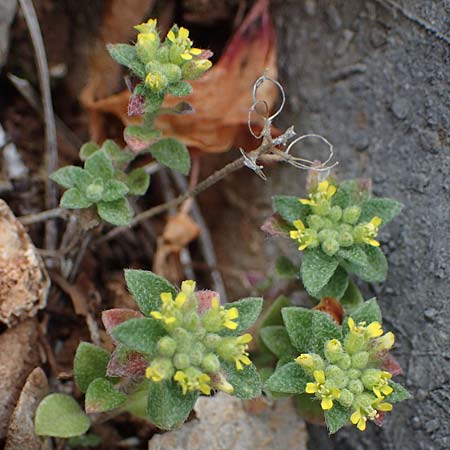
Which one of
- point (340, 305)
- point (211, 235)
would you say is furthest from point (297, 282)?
point (211, 235)

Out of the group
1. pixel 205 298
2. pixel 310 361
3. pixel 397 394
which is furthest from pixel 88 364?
pixel 397 394

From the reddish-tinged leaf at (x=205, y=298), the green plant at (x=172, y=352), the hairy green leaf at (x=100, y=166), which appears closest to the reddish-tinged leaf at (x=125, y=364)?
the green plant at (x=172, y=352)

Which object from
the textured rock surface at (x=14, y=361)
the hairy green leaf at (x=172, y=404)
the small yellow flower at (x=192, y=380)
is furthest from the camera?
the textured rock surface at (x=14, y=361)

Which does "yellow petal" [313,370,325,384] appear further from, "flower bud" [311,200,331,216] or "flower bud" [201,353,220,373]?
"flower bud" [311,200,331,216]

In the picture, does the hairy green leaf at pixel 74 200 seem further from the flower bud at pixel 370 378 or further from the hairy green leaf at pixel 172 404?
the flower bud at pixel 370 378

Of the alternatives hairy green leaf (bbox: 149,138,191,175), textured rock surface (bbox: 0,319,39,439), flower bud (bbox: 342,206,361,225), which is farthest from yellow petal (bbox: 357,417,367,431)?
textured rock surface (bbox: 0,319,39,439)

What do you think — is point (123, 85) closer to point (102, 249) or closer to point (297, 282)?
point (102, 249)

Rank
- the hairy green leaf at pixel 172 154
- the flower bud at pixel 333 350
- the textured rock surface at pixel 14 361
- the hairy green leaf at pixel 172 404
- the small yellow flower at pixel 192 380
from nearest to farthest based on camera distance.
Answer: the small yellow flower at pixel 192 380, the hairy green leaf at pixel 172 404, the flower bud at pixel 333 350, the textured rock surface at pixel 14 361, the hairy green leaf at pixel 172 154
